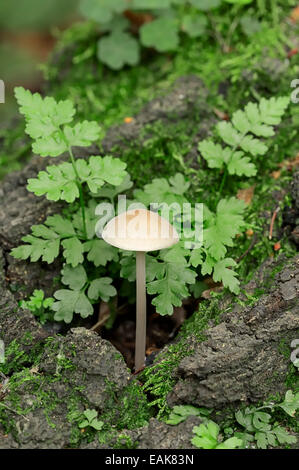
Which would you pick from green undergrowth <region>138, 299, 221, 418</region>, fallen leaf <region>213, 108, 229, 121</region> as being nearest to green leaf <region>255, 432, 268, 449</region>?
green undergrowth <region>138, 299, 221, 418</region>

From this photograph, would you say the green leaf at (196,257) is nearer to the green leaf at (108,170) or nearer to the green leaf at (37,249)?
the green leaf at (108,170)

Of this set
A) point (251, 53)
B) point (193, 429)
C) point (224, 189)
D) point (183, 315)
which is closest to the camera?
point (193, 429)

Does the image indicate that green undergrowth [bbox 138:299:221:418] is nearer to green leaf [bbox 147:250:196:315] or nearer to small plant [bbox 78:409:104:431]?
Result: green leaf [bbox 147:250:196:315]

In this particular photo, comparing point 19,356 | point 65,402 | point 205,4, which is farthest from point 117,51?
point 65,402

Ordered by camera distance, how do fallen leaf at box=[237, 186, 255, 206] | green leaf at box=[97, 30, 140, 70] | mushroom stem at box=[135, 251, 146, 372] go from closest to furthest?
mushroom stem at box=[135, 251, 146, 372]
fallen leaf at box=[237, 186, 255, 206]
green leaf at box=[97, 30, 140, 70]

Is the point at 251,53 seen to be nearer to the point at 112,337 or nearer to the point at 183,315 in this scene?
the point at 183,315

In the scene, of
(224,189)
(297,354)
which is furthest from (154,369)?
(224,189)
